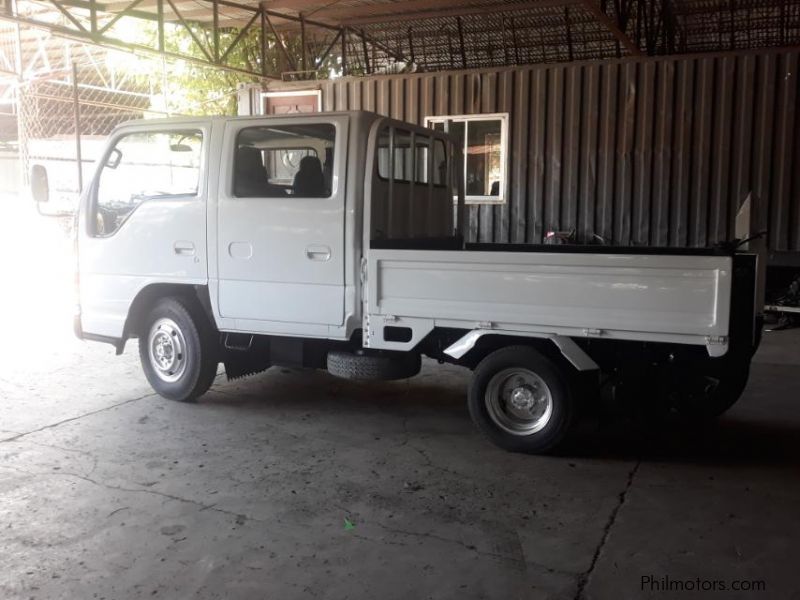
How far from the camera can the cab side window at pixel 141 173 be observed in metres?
6.29

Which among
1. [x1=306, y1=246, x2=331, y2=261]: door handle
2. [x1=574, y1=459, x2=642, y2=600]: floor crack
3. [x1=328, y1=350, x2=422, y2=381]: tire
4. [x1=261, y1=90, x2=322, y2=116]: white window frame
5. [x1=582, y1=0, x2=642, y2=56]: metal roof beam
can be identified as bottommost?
[x1=574, y1=459, x2=642, y2=600]: floor crack

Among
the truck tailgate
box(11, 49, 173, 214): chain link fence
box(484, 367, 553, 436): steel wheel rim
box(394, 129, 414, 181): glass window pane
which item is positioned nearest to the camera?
the truck tailgate

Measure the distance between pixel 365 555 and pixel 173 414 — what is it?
309 cm

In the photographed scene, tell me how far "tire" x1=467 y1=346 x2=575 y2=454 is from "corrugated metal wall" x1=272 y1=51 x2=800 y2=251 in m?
6.26

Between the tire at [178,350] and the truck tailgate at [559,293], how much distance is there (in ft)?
5.68

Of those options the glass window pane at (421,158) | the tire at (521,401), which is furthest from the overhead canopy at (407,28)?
the tire at (521,401)

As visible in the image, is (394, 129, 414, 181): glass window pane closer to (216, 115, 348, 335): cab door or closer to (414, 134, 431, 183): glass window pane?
(414, 134, 431, 183): glass window pane

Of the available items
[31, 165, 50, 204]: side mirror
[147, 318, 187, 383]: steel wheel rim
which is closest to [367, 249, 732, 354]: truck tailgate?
[147, 318, 187, 383]: steel wheel rim

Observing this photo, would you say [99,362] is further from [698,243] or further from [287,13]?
[287,13]

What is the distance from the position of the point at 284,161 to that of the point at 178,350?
1.86 m

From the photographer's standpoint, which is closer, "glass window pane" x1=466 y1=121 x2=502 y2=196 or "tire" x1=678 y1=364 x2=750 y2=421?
"tire" x1=678 y1=364 x2=750 y2=421

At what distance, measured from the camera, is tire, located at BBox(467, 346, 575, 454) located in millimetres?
5066

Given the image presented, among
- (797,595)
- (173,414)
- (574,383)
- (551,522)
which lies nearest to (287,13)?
(173,414)

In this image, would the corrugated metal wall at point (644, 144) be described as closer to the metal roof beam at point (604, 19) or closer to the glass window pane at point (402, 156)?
the metal roof beam at point (604, 19)
